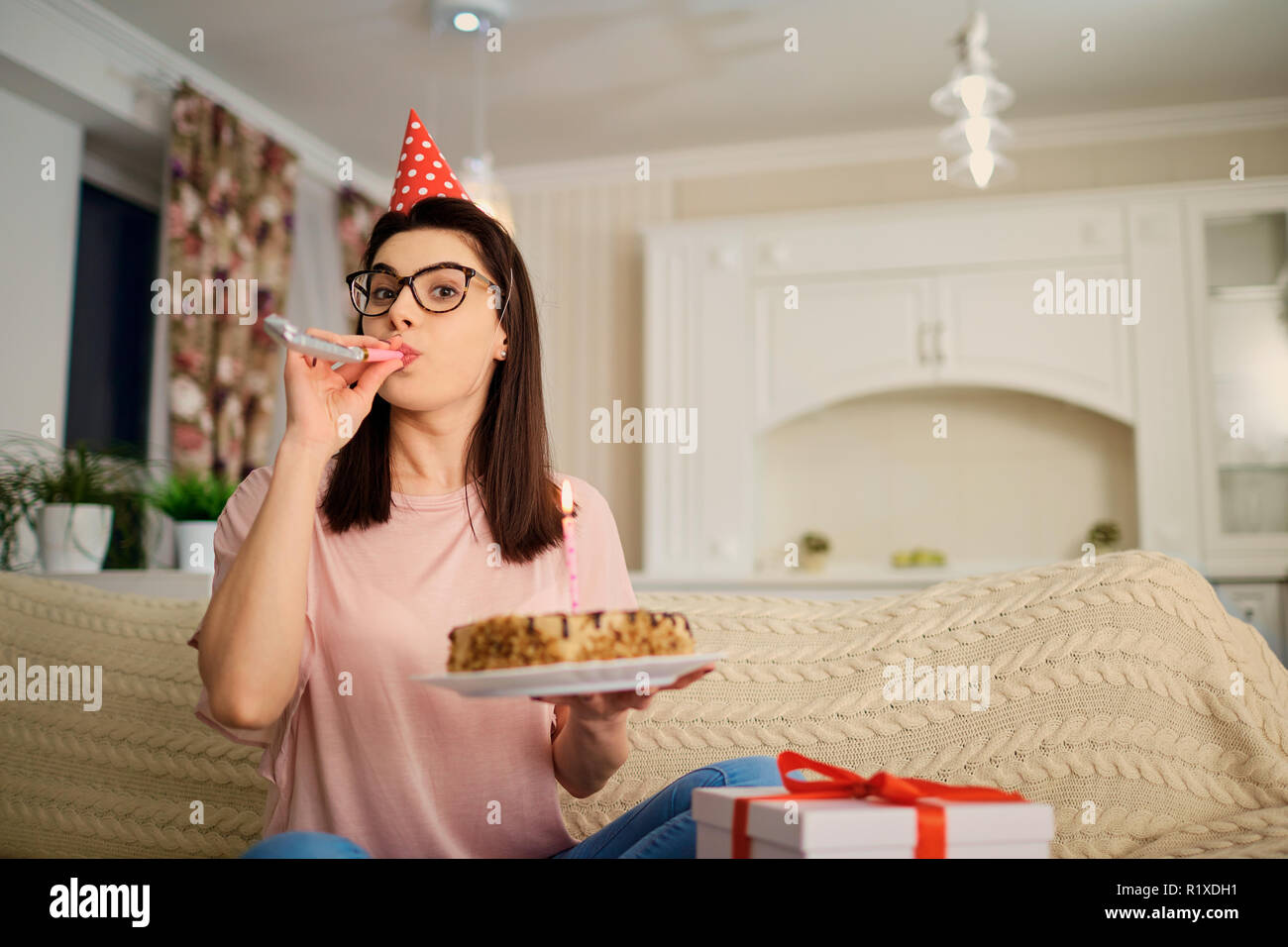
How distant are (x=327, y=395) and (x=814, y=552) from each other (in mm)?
3682

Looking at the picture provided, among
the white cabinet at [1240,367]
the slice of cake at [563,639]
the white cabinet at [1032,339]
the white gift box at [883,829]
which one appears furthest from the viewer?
the white cabinet at [1032,339]

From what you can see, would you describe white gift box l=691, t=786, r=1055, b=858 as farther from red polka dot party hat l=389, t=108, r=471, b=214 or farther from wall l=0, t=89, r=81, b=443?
wall l=0, t=89, r=81, b=443

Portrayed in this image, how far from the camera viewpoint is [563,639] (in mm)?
Result: 856

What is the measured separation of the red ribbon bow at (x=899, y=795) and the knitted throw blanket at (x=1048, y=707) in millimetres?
468

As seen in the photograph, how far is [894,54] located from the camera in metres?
3.90

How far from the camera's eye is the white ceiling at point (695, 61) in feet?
11.8

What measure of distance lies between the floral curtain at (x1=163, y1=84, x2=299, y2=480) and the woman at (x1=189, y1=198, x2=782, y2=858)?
2.74 m

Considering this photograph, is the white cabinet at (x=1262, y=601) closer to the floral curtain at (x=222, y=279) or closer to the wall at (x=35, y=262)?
the floral curtain at (x=222, y=279)

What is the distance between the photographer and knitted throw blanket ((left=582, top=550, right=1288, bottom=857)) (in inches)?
47.6

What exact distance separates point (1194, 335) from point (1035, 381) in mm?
630

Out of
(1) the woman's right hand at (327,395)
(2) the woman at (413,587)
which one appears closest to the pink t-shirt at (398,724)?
(2) the woman at (413,587)

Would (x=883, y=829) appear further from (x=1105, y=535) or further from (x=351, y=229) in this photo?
(x=351, y=229)

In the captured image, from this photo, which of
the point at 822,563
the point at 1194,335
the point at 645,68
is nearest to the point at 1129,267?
the point at 1194,335

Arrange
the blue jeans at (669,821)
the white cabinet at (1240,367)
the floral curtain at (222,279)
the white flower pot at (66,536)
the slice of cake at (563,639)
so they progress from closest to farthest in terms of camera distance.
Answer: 1. the slice of cake at (563,639)
2. the blue jeans at (669,821)
3. the white flower pot at (66,536)
4. the floral curtain at (222,279)
5. the white cabinet at (1240,367)
